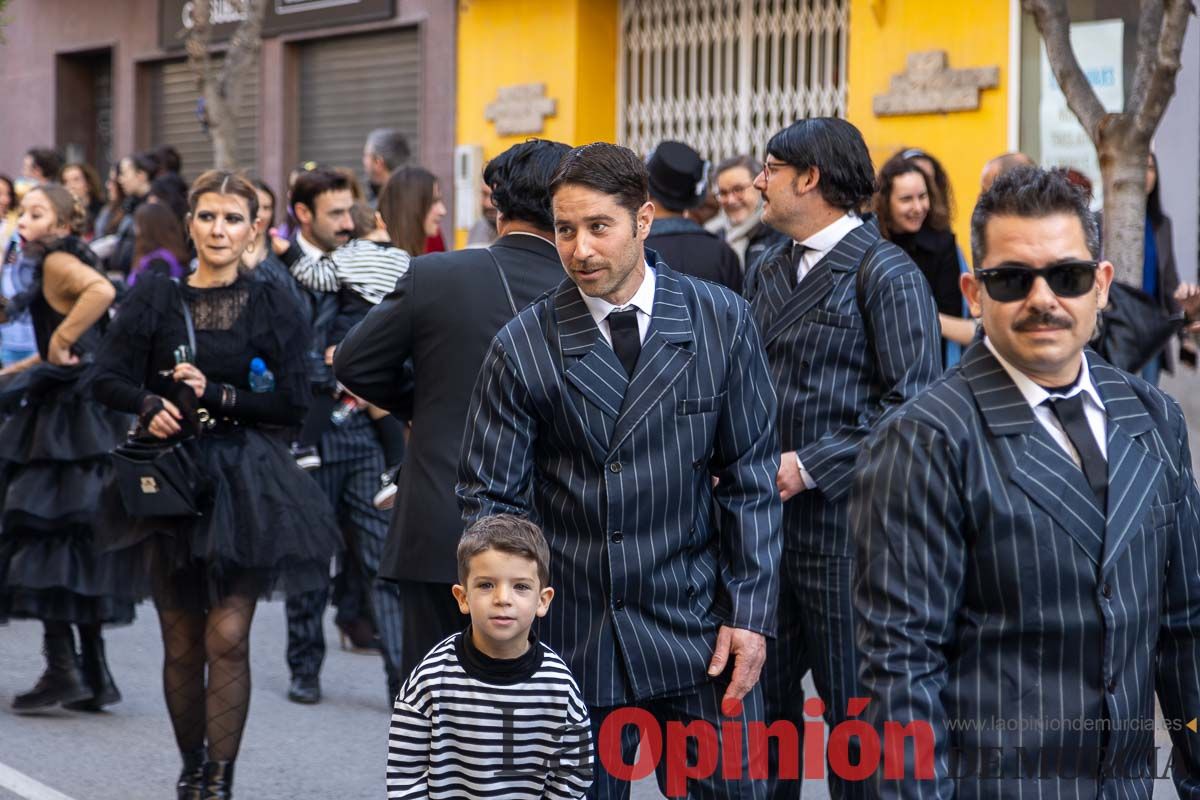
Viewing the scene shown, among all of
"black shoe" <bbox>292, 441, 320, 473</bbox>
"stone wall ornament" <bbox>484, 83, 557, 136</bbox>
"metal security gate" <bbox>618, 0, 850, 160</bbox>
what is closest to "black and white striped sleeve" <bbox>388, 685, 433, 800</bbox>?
"black shoe" <bbox>292, 441, 320, 473</bbox>

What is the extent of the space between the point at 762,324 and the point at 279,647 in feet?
14.4

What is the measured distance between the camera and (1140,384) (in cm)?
316

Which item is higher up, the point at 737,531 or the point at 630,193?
the point at 630,193

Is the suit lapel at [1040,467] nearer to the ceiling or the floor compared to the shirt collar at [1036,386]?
nearer to the floor

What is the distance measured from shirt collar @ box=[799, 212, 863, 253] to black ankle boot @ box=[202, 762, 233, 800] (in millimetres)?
2442

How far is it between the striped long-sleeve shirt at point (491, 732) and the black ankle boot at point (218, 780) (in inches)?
70.4

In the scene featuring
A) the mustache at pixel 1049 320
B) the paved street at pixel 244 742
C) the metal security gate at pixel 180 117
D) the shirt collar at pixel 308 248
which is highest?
the metal security gate at pixel 180 117

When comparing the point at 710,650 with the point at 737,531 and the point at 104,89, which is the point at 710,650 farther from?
the point at 104,89

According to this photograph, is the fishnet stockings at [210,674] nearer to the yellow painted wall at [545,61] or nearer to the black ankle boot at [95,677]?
the black ankle boot at [95,677]

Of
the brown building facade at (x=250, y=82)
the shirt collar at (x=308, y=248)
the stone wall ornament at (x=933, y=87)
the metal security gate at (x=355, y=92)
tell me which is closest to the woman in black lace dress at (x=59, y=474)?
the shirt collar at (x=308, y=248)

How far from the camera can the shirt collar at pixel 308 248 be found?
337 inches

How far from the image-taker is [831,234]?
4953mm

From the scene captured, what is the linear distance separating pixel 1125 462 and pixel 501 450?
4.74 ft

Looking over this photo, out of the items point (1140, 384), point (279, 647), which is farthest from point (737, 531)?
point (279, 647)
